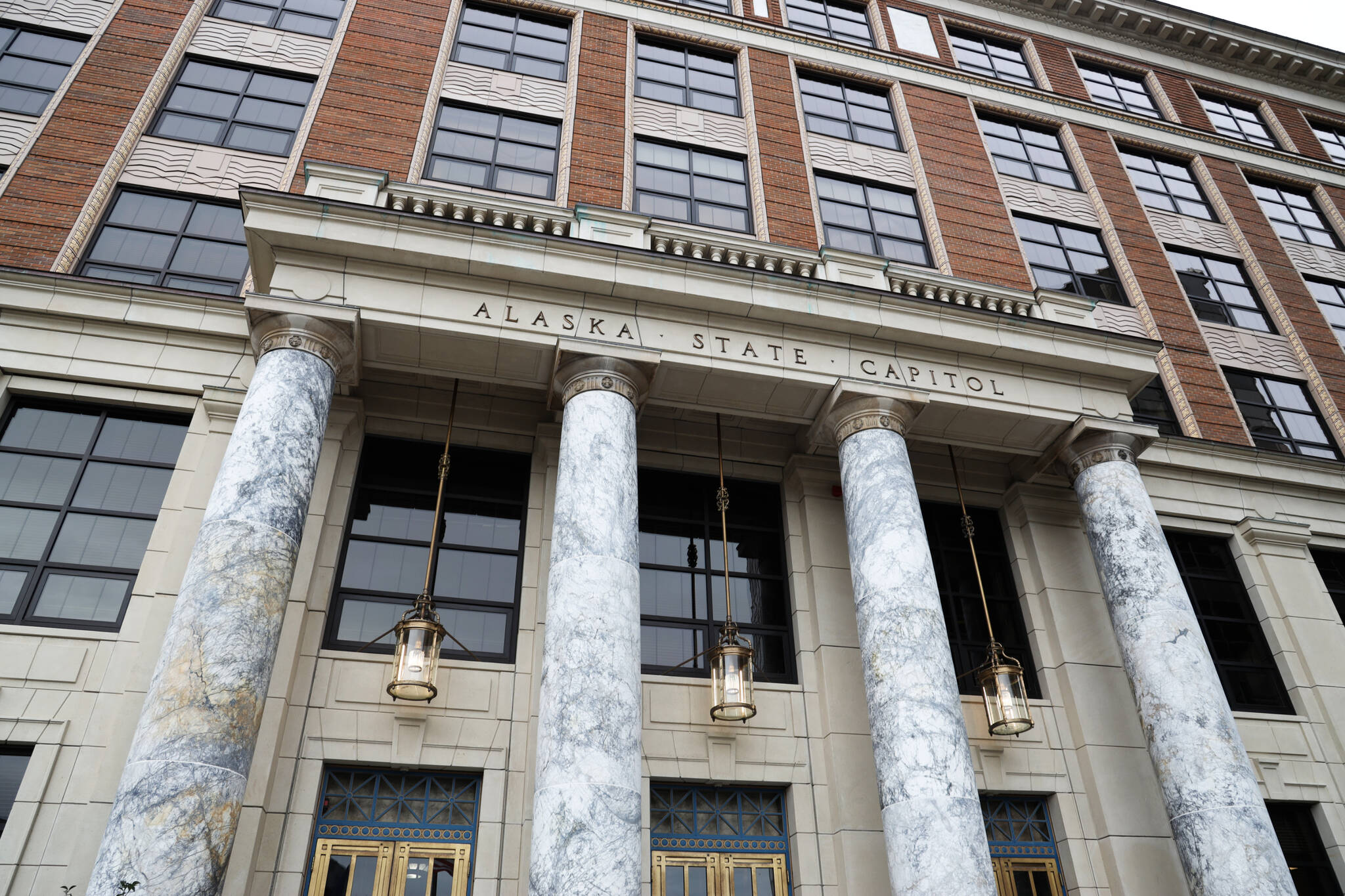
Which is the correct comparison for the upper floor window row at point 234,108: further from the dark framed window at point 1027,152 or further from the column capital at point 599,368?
the dark framed window at point 1027,152

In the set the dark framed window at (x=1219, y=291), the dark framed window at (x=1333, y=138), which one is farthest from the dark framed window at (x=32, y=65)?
the dark framed window at (x=1333, y=138)

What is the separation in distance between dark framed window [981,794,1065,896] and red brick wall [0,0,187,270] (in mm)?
16212

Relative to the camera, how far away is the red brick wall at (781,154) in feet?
54.8

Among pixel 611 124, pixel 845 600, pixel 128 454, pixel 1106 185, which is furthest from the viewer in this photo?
pixel 1106 185

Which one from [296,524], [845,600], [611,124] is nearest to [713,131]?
[611,124]

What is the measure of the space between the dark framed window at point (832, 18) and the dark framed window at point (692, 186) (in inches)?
254

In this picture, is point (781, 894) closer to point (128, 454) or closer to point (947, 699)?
point (947, 699)

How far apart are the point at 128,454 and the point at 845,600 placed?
10613 millimetres

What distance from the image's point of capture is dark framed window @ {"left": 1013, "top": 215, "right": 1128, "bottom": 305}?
18719 millimetres

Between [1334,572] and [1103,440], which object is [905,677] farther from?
[1334,572]

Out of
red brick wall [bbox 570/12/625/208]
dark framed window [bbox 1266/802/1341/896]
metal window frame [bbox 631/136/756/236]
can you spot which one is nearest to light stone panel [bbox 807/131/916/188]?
metal window frame [bbox 631/136/756/236]

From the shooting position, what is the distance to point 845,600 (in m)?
13.0

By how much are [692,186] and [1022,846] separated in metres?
12.8

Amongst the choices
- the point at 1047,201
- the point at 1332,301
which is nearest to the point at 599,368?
the point at 1047,201
